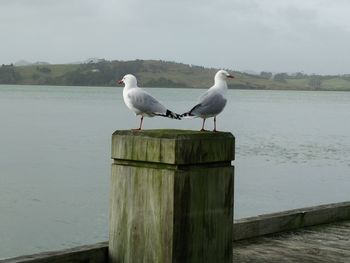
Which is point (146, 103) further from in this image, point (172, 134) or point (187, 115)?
point (172, 134)

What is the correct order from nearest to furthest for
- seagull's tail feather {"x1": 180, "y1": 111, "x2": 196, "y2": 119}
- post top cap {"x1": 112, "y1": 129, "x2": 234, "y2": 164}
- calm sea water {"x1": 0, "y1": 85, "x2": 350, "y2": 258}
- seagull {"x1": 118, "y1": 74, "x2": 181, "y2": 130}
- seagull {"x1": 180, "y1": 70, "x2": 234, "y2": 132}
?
post top cap {"x1": 112, "y1": 129, "x2": 234, "y2": 164}, seagull's tail feather {"x1": 180, "y1": 111, "x2": 196, "y2": 119}, seagull {"x1": 180, "y1": 70, "x2": 234, "y2": 132}, seagull {"x1": 118, "y1": 74, "x2": 181, "y2": 130}, calm sea water {"x1": 0, "y1": 85, "x2": 350, "y2": 258}

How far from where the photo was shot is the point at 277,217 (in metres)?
8.35

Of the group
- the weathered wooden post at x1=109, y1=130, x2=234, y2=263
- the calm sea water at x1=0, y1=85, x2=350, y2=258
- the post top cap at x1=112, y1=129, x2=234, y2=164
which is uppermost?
the post top cap at x1=112, y1=129, x2=234, y2=164

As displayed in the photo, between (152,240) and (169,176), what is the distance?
0.45 m

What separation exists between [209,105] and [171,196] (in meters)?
1.76

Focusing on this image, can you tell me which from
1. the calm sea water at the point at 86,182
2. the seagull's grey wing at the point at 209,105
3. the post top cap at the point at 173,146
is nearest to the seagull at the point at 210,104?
the seagull's grey wing at the point at 209,105

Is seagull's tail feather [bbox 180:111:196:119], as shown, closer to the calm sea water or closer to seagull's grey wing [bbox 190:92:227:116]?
seagull's grey wing [bbox 190:92:227:116]

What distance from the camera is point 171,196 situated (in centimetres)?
478

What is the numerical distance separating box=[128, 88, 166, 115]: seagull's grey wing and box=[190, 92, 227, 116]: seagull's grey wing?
39cm

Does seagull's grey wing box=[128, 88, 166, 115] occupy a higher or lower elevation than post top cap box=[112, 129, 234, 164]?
higher

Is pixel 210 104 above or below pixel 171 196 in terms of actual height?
above

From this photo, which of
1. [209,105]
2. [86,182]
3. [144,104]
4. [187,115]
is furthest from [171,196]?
[86,182]

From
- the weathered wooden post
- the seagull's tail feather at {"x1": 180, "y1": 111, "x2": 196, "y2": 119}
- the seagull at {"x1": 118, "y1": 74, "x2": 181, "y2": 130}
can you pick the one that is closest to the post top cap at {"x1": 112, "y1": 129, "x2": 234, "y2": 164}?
the weathered wooden post

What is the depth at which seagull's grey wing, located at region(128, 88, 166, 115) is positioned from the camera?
664cm
